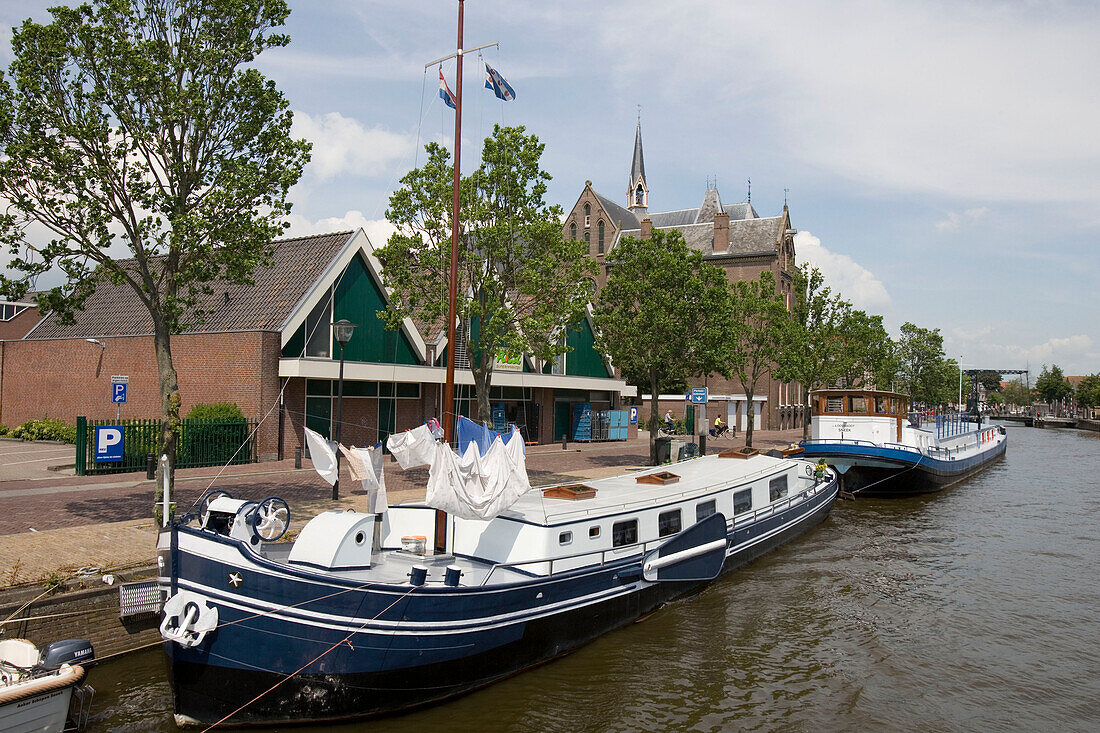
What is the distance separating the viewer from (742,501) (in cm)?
1778

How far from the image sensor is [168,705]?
9.78 m

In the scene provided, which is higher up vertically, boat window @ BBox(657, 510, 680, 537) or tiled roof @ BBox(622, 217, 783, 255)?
tiled roof @ BBox(622, 217, 783, 255)

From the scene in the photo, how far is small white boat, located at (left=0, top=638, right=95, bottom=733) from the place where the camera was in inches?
309

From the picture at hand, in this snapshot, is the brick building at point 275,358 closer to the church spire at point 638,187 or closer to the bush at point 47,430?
the bush at point 47,430

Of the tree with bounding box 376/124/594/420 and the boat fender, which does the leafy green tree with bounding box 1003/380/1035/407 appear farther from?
the boat fender

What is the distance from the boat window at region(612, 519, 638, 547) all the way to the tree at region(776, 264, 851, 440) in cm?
3047

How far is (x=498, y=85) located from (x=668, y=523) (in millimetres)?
10632

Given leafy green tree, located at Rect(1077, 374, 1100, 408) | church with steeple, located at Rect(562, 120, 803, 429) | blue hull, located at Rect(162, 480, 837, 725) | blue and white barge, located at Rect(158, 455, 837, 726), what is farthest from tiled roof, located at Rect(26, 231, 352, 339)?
leafy green tree, located at Rect(1077, 374, 1100, 408)

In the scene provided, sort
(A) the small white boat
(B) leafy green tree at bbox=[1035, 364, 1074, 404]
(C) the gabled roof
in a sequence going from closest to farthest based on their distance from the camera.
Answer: (A) the small white boat < (C) the gabled roof < (B) leafy green tree at bbox=[1035, 364, 1074, 404]

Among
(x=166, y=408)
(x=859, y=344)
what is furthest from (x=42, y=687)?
(x=859, y=344)

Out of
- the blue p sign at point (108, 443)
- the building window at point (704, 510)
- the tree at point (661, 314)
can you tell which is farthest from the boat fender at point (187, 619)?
the tree at point (661, 314)

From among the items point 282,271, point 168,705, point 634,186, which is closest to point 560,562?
point 168,705

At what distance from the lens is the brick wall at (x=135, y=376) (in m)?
25.4

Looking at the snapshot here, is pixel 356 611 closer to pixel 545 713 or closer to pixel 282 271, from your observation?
pixel 545 713
